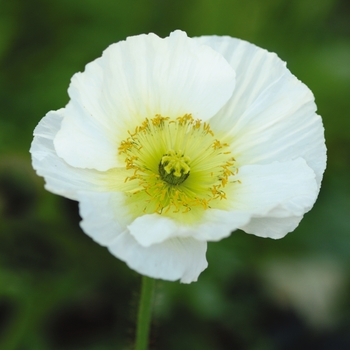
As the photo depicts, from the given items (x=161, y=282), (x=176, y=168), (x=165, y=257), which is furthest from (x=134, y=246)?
(x=161, y=282)

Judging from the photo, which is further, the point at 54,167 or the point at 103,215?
the point at 54,167

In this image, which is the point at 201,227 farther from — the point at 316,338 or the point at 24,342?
the point at 316,338

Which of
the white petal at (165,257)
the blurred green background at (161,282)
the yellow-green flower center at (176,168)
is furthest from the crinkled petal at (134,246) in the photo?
the blurred green background at (161,282)

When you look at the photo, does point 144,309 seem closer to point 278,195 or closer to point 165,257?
point 165,257

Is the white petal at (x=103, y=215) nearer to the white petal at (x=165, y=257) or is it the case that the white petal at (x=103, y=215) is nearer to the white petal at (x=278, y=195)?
the white petal at (x=165, y=257)

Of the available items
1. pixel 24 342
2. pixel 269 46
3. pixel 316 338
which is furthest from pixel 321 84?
pixel 24 342
